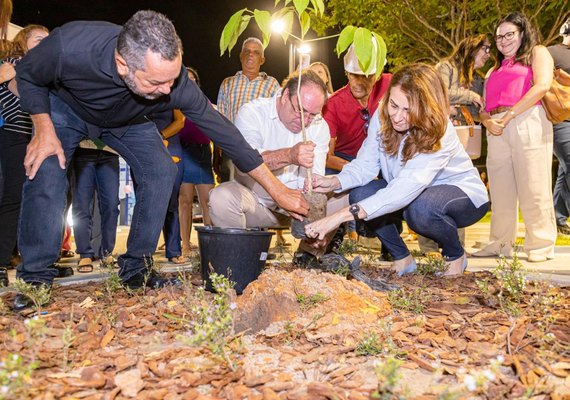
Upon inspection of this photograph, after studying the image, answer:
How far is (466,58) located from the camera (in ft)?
17.1

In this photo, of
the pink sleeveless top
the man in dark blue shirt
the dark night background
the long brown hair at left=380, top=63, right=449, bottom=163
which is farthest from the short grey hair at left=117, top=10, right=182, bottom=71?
the dark night background

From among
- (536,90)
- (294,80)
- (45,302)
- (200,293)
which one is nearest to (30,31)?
(294,80)

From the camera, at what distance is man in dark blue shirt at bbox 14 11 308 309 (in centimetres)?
269

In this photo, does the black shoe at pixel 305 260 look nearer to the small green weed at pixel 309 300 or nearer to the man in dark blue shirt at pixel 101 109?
the man in dark blue shirt at pixel 101 109

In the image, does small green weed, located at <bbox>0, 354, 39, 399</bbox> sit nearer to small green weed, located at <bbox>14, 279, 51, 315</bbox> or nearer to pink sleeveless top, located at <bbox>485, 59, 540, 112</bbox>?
small green weed, located at <bbox>14, 279, 51, 315</bbox>

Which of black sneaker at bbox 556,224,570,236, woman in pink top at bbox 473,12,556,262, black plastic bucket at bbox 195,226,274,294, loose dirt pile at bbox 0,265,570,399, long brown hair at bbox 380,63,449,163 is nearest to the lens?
loose dirt pile at bbox 0,265,570,399

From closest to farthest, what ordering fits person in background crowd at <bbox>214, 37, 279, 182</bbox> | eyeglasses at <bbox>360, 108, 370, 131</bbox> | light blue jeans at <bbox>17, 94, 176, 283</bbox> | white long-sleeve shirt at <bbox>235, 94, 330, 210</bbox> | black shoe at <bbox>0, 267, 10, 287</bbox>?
light blue jeans at <bbox>17, 94, 176, 283</bbox> < black shoe at <bbox>0, 267, 10, 287</bbox> < white long-sleeve shirt at <bbox>235, 94, 330, 210</bbox> < eyeglasses at <bbox>360, 108, 370, 131</bbox> < person in background crowd at <bbox>214, 37, 279, 182</bbox>

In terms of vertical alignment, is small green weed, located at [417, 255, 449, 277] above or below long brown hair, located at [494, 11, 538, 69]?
below

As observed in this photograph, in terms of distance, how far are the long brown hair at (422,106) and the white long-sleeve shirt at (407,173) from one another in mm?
86

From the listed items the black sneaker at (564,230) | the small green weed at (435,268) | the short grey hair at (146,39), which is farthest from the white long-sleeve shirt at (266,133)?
the black sneaker at (564,230)

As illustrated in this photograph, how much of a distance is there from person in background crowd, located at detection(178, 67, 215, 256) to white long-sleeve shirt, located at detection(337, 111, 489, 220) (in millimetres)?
2295

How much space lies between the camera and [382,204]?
133 inches

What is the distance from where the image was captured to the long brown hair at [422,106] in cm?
330

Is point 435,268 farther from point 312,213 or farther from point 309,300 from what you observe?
point 309,300
